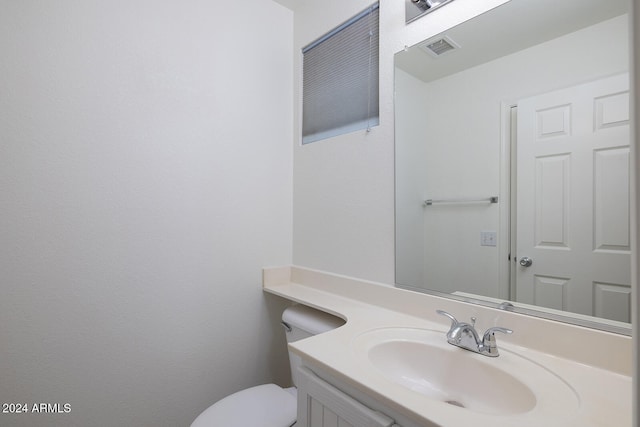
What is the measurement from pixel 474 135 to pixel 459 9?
480mm

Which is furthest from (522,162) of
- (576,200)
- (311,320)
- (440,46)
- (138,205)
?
(138,205)

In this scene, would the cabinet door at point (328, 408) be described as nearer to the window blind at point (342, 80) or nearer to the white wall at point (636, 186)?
the white wall at point (636, 186)

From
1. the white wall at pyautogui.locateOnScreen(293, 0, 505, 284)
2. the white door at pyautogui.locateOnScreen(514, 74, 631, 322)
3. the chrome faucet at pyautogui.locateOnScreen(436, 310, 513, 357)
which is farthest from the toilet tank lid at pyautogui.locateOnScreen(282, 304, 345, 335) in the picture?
the white door at pyautogui.locateOnScreen(514, 74, 631, 322)

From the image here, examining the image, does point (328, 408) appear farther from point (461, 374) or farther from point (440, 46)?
point (440, 46)

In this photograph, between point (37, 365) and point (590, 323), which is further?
point (37, 365)

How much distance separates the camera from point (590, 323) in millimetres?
850

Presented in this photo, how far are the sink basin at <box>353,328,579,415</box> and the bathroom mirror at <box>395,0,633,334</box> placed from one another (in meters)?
0.22

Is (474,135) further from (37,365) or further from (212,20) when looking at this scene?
(37,365)

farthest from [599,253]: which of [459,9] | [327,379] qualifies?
[459,9]

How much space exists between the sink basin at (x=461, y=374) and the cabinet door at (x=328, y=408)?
10cm

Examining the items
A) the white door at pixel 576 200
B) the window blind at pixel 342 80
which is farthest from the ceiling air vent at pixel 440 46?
the white door at pixel 576 200

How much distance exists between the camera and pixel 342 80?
1.57 m

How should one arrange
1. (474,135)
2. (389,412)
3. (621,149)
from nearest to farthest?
1. (389,412)
2. (621,149)
3. (474,135)

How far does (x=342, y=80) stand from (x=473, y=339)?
4.36 feet
